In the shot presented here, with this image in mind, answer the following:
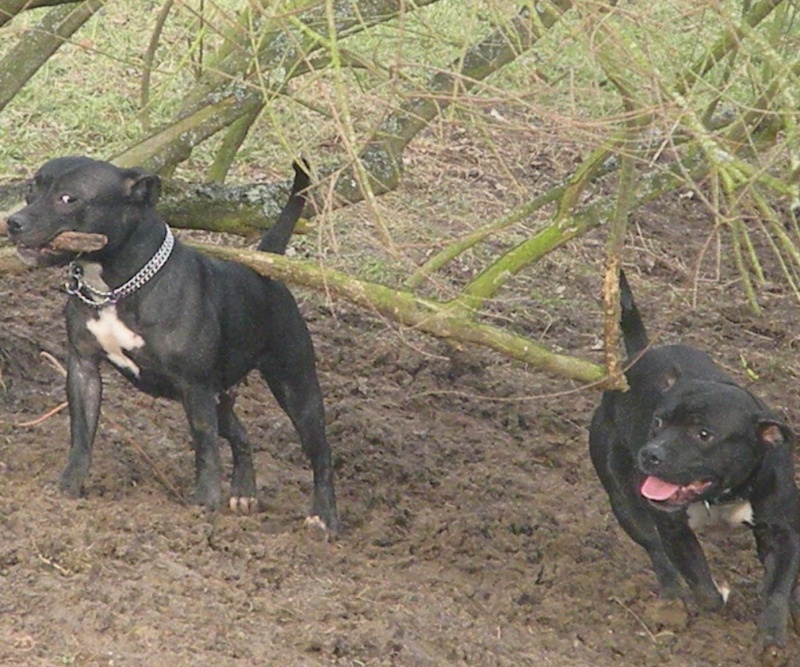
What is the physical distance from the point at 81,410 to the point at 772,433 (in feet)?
8.92

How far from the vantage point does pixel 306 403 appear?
7.00 metres

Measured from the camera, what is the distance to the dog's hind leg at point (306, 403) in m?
6.92

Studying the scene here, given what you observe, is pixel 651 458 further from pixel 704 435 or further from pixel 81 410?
pixel 81 410

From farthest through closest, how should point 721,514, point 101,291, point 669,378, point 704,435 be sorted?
1. point 669,378
2. point 721,514
3. point 101,291
4. point 704,435

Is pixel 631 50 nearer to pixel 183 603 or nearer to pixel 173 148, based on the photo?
pixel 183 603

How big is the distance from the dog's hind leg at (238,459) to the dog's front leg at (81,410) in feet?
2.41

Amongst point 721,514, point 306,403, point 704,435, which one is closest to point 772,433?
point 704,435

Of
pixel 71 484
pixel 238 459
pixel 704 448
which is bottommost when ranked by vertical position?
pixel 238 459

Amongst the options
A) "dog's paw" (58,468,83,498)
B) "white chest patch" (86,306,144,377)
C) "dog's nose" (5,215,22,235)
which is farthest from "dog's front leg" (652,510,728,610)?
"dog's nose" (5,215,22,235)

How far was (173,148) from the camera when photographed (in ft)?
22.7

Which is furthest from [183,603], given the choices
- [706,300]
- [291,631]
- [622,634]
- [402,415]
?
[706,300]

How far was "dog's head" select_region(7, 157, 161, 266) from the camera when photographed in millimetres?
5852

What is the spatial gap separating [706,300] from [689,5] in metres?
5.13

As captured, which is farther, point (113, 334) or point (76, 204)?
point (113, 334)
